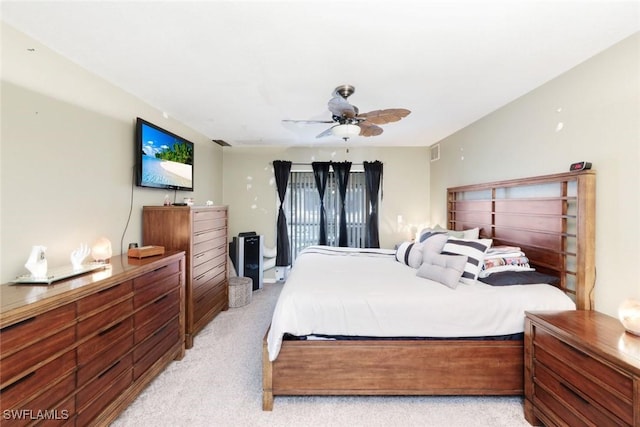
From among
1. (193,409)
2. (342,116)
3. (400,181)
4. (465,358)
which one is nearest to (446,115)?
(342,116)

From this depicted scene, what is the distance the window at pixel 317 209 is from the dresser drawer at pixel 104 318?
3297 millimetres

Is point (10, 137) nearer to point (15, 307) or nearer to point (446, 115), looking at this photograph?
point (15, 307)

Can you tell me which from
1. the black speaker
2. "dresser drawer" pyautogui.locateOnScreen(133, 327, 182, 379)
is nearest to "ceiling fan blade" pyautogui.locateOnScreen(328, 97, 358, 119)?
"dresser drawer" pyautogui.locateOnScreen(133, 327, 182, 379)

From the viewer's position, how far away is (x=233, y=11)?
1461 millimetres

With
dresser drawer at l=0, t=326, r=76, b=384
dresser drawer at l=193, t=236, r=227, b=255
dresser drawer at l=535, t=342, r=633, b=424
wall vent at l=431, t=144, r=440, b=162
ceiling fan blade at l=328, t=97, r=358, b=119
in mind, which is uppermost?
wall vent at l=431, t=144, r=440, b=162

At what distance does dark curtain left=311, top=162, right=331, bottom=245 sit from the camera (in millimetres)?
4818

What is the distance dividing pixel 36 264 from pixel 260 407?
1.66 metres

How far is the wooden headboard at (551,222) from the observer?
1.88 meters

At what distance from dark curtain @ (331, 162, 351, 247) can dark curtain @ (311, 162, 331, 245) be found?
0.17 metres

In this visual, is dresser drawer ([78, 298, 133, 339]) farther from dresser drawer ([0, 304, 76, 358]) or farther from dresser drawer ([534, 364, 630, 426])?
dresser drawer ([534, 364, 630, 426])

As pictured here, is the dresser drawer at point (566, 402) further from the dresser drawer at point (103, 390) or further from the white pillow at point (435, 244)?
the dresser drawer at point (103, 390)

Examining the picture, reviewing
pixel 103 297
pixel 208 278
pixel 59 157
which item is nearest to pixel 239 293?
pixel 208 278

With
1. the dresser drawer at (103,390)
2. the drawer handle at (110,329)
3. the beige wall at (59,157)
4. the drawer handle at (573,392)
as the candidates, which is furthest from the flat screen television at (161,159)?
the drawer handle at (573,392)

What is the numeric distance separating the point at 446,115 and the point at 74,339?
12.2 ft
